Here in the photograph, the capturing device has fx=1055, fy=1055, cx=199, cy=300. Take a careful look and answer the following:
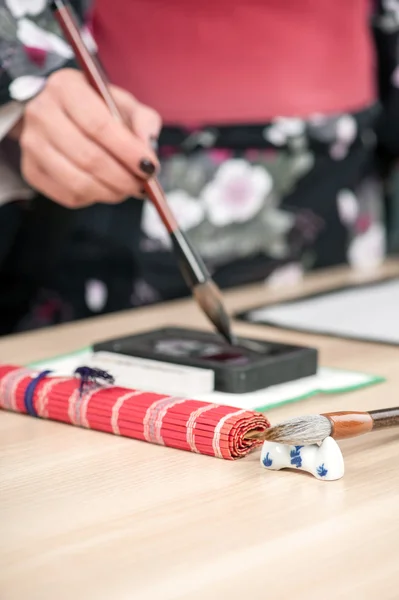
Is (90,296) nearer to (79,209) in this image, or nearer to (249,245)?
(79,209)

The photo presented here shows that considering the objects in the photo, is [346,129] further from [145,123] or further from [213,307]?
[213,307]

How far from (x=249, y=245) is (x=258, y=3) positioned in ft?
1.04

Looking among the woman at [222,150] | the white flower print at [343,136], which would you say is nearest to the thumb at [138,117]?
the woman at [222,150]

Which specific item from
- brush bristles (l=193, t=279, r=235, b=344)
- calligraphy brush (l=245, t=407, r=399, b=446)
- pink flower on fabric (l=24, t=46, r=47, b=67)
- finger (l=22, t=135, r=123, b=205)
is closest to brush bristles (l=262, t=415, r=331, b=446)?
→ calligraphy brush (l=245, t=407, r=399, b=446)

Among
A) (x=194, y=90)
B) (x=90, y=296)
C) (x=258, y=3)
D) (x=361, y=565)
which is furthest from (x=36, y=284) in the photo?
(x=361, y=565)

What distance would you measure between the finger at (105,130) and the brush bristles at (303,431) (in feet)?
1.26

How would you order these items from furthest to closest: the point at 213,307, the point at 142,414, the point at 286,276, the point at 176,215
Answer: the point at 286,276 → the point at 176,215 → the point at 213,307 → the point at 142,414

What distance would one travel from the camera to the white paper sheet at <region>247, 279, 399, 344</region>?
3.38ft

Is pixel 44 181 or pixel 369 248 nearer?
pixel 44 181

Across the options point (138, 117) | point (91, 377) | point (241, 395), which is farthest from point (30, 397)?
point (138, 117)

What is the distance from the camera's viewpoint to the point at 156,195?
3.04ft

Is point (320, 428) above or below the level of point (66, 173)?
below

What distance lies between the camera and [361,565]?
51 cm

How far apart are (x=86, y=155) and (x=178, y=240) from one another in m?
0.17
